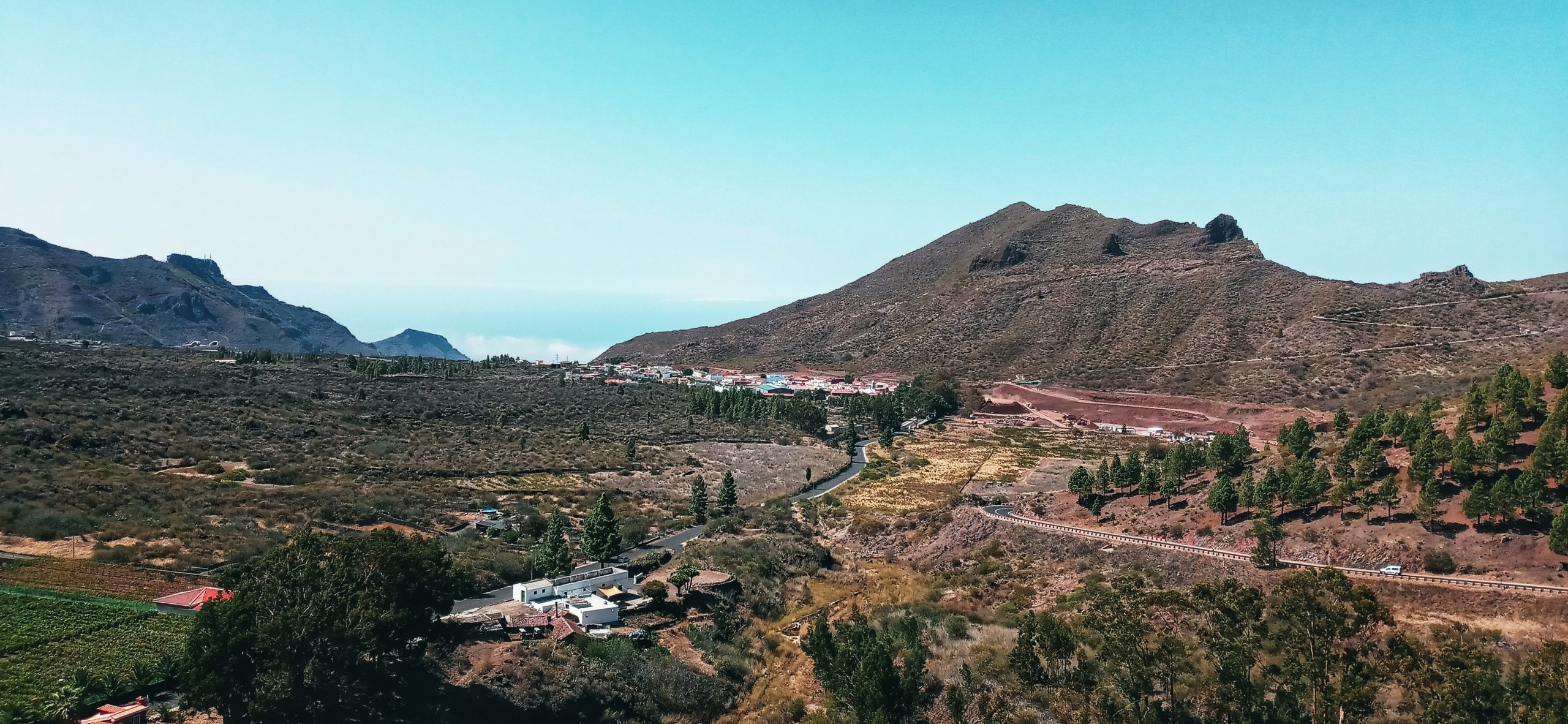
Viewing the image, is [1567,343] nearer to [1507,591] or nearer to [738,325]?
[1507,591]

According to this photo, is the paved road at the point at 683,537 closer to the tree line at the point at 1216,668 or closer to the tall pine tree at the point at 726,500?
the tall pine tree at the point at 726,500

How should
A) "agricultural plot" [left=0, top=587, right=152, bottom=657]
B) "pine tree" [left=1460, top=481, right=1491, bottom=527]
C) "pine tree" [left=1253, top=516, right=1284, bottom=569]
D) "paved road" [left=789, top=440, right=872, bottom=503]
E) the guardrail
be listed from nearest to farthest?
"agricultural plot" [left=0, top=587, right=152, bottom=657] → the guardrail → "pine tree" [left=1460, top=481, right=1491, bottom=527] → "pine tree" [left=1253, top=516, right=1284, bottom=569] → "paved road" [left=789, top=440, right=872, bottom=503]

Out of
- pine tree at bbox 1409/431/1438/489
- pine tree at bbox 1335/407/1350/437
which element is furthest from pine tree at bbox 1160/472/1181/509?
pine tree at bbox 1335/407/1350/437

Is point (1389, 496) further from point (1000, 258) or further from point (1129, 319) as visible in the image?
point (1000, 258)

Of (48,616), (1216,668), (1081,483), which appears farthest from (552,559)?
(1081,483)

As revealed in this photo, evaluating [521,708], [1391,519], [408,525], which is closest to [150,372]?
[408,525]

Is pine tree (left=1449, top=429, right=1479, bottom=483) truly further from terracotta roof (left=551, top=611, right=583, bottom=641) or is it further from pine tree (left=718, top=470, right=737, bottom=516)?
pine tree (left=718, top=470, right=737, bottom=516)
